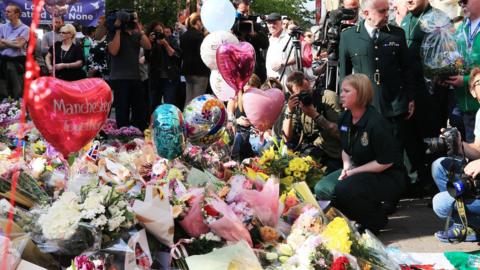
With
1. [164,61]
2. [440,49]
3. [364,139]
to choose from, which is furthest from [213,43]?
[364,139]

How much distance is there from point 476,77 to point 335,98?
1404 millimetres

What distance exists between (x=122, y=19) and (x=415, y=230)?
4.32 m

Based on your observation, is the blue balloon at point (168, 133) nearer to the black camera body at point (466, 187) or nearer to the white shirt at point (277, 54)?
the black camera body at point (466, 187)

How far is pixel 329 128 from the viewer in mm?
5520

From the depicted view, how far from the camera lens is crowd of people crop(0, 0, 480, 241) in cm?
477

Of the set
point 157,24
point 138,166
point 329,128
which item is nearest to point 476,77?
point 329,128

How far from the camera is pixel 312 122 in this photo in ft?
19.0

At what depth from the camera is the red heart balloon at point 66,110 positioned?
11.4ft

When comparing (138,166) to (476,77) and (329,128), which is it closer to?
(329,128)

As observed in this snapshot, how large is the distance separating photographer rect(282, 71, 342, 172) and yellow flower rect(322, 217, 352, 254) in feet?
7.77

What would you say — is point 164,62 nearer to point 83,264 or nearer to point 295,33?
point 295,33

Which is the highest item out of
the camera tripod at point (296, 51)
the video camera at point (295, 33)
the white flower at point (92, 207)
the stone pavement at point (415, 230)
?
the video camera at point (295, 33)

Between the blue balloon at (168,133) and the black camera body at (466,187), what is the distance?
182 cm

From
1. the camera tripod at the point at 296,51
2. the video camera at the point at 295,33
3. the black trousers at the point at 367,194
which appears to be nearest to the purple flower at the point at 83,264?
the black trousers at the point at 367,194
